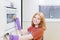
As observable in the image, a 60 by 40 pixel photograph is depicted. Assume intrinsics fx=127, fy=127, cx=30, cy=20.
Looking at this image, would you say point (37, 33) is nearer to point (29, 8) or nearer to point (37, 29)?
point (37, 29)

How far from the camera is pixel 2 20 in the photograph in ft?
4.15

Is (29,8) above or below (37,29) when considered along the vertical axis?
above

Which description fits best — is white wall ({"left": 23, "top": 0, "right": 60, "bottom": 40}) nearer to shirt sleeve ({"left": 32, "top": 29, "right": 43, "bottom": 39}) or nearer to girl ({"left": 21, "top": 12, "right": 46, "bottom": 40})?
girl ({"left": 21, "top": 12, "right": 46, "bottom": 40})

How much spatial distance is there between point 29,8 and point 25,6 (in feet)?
0.34

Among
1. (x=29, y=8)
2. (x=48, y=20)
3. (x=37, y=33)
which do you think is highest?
(x=29, y=8)

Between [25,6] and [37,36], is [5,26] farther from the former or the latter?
[25,6]

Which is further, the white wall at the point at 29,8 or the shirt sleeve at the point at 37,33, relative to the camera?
the white wall at the point at 29,8

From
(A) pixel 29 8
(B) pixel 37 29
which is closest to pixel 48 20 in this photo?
(A) pixel 29 8

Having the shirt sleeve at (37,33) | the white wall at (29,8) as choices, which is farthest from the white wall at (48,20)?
the shirt sleeve at (37,33)

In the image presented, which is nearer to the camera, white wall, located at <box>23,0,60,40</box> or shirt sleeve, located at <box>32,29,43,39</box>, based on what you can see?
shirt sleeve, located at <box>32,29,43,39</box>

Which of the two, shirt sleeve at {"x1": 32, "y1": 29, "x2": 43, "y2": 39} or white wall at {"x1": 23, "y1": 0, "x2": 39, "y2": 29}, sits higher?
white wall at {"x1": 23, "y1": 0, "x2": 39, "y2": 29}

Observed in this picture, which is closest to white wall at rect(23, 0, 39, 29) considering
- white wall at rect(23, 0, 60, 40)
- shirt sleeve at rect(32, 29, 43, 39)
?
white wall at rect(23, 0, 60, 40)

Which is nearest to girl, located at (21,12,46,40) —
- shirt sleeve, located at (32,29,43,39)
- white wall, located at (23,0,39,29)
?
shirt sleeve, located at (32,29,43,39)

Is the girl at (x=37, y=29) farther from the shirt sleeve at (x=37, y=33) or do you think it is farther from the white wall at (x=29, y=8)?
the white wall at (x=29, y=8)
